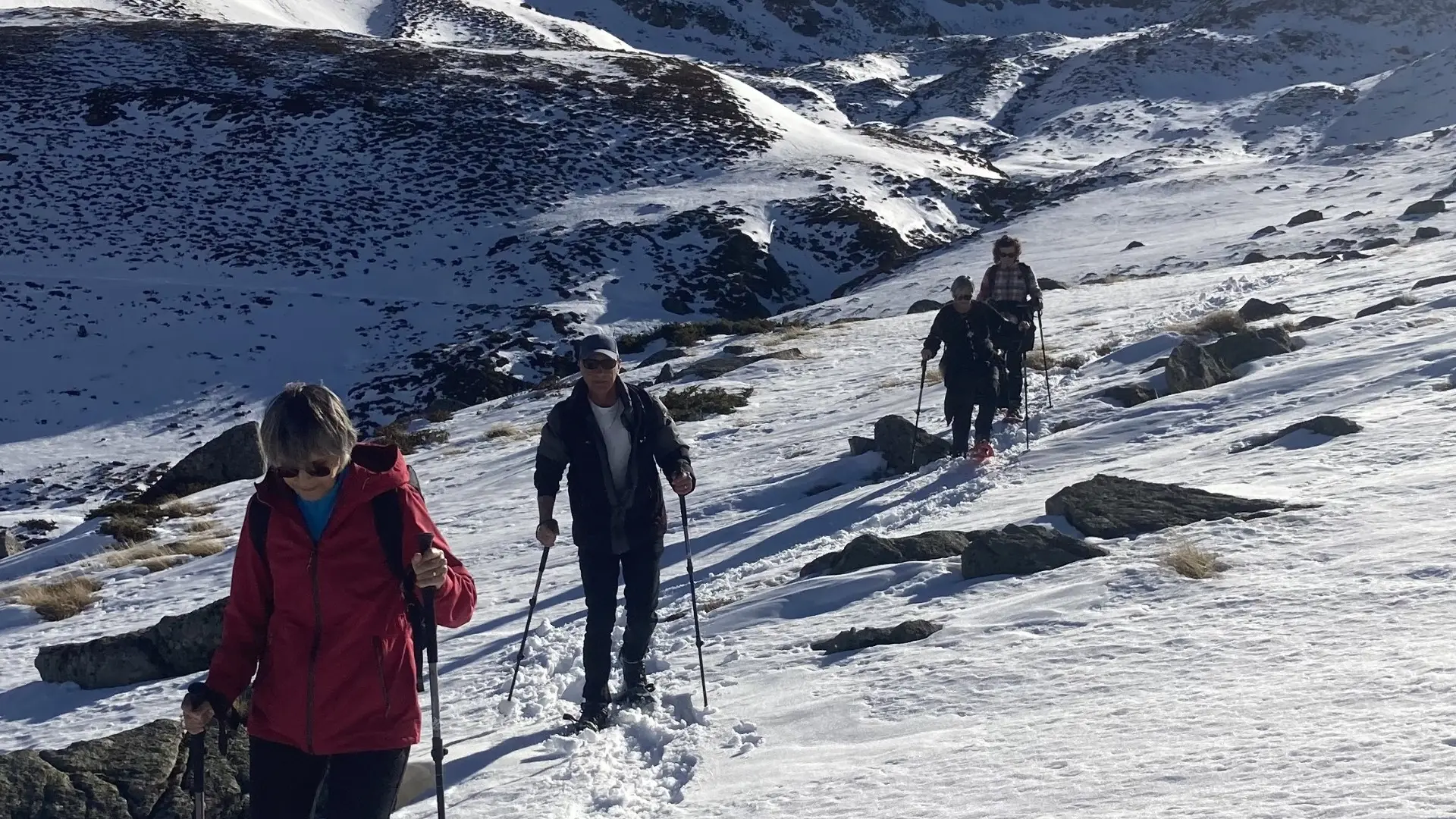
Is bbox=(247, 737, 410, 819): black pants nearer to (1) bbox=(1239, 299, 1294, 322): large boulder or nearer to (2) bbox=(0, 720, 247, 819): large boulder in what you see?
(2) bbox=(0, 720, 247, 819): large boulder

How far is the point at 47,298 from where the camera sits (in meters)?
29.6

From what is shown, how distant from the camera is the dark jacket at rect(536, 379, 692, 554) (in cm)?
579

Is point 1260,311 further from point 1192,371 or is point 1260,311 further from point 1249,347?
point 1192,371

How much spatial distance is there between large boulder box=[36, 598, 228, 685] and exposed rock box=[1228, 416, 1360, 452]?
9.12m

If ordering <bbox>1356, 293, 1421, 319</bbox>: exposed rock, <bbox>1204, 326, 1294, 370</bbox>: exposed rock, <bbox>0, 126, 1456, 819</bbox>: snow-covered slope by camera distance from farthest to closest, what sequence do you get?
<bbox>1356, 293, 1421, 319</bbox>: exposed rock < <bbox>1204, 326, 1294, 370</bbox>: exposed rock < <bbox>0, 126, 1456, 819</bbox>: snow-covered slope

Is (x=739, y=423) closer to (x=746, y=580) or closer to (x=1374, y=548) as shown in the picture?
(x=746, y=580)

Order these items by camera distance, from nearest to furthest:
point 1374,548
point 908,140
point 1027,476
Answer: point 1374,548 → point 1027,476 → point 908,140

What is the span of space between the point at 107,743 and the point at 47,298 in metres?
28.6

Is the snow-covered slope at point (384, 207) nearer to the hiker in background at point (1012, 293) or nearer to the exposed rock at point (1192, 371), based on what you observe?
the hiker in background at point (1012, 293)

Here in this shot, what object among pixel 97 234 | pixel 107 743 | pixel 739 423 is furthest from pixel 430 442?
pixel 97 234

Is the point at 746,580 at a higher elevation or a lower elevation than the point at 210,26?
lower

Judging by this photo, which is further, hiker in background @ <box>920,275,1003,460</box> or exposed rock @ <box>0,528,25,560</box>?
exposed rock @ <box>0,528,25,560</box>

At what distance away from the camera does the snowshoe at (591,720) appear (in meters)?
6.07

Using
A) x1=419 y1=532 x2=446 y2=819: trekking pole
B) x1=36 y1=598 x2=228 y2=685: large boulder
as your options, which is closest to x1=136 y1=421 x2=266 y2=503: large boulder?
x1=36 y1=598 x2=228 y2=685: large boulder
